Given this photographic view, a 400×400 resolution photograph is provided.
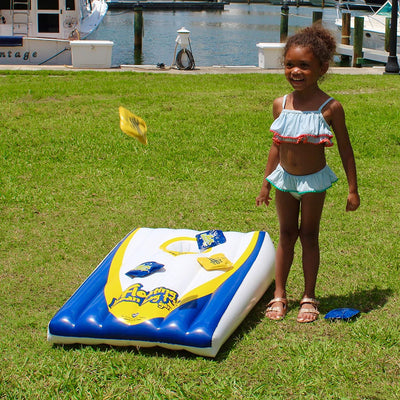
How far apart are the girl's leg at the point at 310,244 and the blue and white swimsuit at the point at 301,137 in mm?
93

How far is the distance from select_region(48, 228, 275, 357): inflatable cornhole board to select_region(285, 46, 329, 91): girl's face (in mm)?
1220

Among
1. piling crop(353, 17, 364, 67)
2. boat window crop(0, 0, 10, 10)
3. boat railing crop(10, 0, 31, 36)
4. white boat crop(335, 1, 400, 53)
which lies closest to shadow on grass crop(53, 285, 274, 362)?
piling crop(353, 17, 364, 67)

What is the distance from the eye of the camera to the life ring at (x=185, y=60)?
43.9ft

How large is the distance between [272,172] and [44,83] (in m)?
7.65

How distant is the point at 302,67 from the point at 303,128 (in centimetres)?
35

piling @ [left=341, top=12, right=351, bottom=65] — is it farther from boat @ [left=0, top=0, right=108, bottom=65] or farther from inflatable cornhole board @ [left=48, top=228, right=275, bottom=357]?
inflatable cornhole board @ [left=48, top=228, right=275, bottom=357]

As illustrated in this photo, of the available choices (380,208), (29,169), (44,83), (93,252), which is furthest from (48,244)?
(44,83)

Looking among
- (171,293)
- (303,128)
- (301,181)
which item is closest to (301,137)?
(303,128)

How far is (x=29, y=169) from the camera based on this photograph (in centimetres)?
666

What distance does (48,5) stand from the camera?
19.0m

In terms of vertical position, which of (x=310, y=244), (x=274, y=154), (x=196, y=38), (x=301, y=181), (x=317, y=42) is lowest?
(x=310, y=244)

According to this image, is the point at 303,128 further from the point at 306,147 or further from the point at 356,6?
the point at 356,6

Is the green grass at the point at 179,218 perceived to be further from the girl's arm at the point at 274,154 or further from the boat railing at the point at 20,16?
the boat railing at the point at 20,16

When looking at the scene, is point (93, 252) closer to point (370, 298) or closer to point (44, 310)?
point (44, 310)
